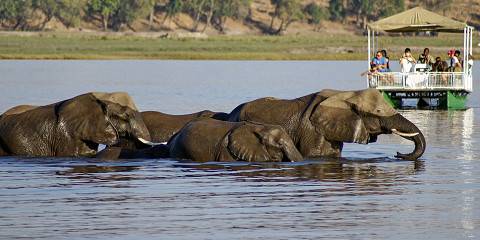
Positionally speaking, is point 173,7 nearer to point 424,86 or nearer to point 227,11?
point 227,11

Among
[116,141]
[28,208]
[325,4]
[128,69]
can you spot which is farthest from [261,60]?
[28,208]

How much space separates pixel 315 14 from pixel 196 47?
1303 inches

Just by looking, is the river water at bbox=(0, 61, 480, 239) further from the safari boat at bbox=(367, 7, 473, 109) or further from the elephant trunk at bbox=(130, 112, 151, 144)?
the safari boat at bbox=(367, 7, 473, 109)

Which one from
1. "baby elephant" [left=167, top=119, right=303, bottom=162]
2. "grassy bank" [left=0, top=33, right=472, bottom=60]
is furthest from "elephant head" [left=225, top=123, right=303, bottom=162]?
"grassy bank" [left=0, top=33, right=472, bottom=60]

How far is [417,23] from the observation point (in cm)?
3709

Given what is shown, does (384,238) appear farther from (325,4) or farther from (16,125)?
(325,4)

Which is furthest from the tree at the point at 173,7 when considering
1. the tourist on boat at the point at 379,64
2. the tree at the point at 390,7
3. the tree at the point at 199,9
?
the tourist on boat at the point at 379,64

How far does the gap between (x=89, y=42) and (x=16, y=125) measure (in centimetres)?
6929

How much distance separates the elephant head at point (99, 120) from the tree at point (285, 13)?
309 ft

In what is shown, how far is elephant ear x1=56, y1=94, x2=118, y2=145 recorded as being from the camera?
61.0 ft

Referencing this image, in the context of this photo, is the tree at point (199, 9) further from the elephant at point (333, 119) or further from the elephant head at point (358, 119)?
the elephant head at point (358, 119)

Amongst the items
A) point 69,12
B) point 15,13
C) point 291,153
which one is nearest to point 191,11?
point 69,12

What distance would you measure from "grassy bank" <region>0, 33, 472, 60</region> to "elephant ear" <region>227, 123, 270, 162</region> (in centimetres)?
5710

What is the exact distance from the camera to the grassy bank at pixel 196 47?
254ft
